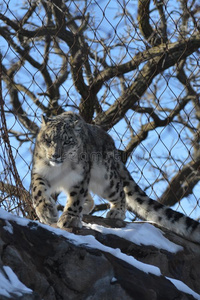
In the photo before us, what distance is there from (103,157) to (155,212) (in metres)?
0.51

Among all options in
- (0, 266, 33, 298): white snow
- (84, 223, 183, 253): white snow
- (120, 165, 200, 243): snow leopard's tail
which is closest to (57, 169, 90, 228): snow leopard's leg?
(84, 223, 183, 253): white snow

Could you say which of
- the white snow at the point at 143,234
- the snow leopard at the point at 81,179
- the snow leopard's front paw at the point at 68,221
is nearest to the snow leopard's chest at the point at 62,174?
the snow leopard at the point at 81,179

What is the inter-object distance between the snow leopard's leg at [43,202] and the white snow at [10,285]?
46.9 inches

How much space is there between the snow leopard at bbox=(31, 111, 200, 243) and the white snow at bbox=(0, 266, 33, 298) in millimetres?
1034

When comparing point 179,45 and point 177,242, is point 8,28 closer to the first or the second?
point 179,45

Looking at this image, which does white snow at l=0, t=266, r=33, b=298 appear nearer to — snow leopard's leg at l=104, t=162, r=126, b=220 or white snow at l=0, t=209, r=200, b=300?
white snow at l=0, t=209, r=200, b=300

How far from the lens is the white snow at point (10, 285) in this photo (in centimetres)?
227

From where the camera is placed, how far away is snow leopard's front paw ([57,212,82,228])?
3429 millimetres

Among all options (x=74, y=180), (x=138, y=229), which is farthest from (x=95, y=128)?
(x=138, y=229)

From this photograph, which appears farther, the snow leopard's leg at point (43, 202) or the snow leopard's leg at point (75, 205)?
the snow leopard's leg at point (43, 202)

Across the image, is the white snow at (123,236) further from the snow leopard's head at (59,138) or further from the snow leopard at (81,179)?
the snow leopard's head at (59,138)

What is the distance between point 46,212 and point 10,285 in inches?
50.8

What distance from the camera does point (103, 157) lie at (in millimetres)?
4070

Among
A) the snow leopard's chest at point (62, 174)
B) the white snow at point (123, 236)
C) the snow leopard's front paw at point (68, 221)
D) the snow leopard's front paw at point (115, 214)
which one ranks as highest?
the snow leopard's chest at point (62, 174)
